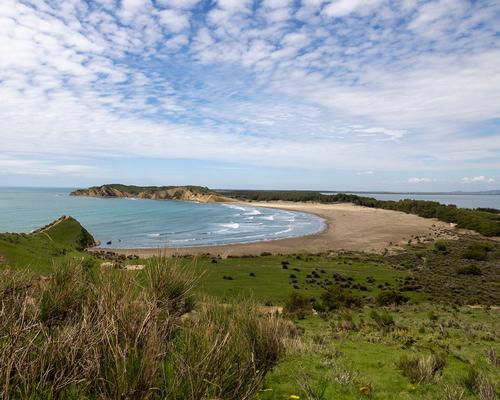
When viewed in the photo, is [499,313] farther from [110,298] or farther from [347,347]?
[110,298]

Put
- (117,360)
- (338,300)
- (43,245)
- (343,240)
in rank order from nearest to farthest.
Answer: (117,360) < (338,300) < (43,245) < (343,240)

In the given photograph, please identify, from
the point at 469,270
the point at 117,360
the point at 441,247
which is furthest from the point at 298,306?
the point at 441,247

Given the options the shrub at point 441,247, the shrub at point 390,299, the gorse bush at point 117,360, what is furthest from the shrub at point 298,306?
the shrub at point 441,247

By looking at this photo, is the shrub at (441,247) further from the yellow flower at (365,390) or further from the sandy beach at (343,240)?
the yellow flower at (365,390)

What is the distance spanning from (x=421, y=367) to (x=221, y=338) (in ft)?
25.4

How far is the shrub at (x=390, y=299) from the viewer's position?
97.8ft

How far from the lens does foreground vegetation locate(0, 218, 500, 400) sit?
3561mm

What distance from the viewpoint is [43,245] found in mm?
38500

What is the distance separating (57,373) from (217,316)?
11.8 ft

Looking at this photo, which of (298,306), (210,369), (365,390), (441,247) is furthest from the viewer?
(441,247)

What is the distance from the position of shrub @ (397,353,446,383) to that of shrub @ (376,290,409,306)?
19.6m

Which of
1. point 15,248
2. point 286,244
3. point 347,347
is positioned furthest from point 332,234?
point 347,347

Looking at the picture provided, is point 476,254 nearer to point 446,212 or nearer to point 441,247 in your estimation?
point 441,247

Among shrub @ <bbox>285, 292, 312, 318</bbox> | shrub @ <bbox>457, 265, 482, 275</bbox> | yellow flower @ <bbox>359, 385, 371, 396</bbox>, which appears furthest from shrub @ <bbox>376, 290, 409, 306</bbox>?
yellow flower @ <bbox>359, 385, 371, 396</bbox>
